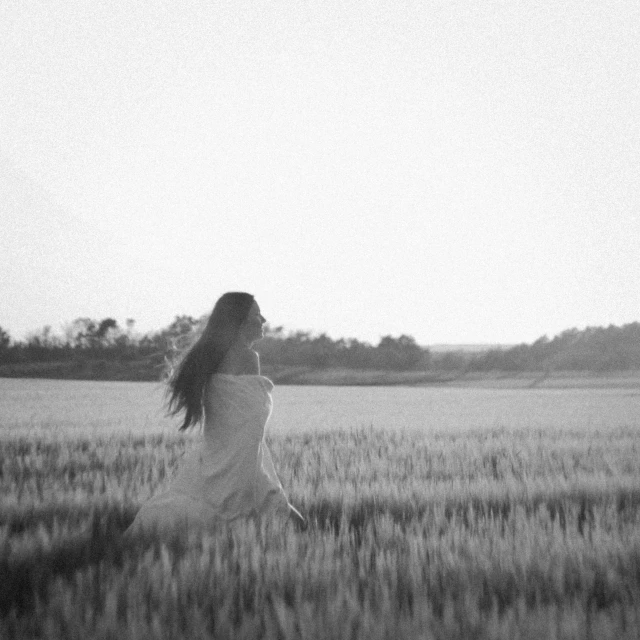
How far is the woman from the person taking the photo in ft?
12.4

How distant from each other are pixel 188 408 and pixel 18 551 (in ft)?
3.89

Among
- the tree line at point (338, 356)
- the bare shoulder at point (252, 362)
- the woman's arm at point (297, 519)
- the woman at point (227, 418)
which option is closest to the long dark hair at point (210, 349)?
the woman at point (227, 418)

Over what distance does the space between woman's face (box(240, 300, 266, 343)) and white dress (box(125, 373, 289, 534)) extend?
23 centimetres

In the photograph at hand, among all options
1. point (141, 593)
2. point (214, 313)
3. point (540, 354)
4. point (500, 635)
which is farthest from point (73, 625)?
point (540, 354)

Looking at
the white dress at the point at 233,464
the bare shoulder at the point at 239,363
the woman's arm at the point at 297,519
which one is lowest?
the woman's arm at the point at 297,519

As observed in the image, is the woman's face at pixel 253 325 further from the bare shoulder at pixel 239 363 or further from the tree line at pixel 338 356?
the tree line at pixel 338 356

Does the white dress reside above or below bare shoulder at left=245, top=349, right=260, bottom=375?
below

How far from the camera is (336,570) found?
2.65m

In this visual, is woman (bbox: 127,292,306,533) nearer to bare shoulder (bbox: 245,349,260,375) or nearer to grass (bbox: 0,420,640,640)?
bare shoulder (bbox: 245,349,260,375)

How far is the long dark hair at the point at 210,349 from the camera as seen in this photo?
3.79 meters

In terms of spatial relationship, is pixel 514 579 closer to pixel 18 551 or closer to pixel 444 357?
pixel 18 551

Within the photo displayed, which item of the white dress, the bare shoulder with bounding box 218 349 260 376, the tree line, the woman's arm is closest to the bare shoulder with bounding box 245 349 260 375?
the bare shoulder with bounding box 218 349 260 376

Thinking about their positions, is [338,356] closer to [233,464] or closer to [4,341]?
[4,341]

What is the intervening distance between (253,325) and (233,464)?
2.52ft
